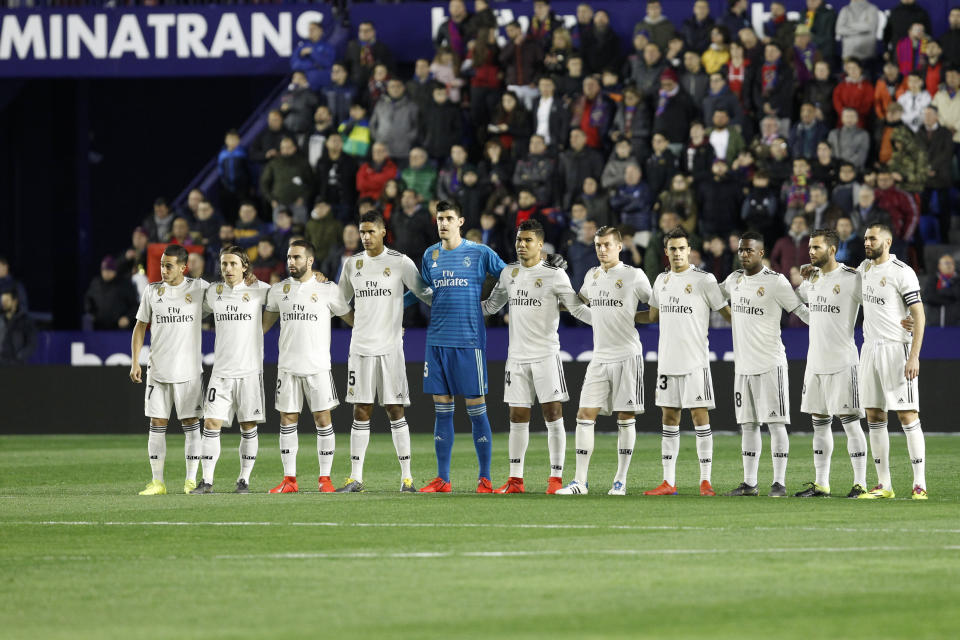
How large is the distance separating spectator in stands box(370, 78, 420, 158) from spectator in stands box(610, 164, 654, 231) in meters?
3.73

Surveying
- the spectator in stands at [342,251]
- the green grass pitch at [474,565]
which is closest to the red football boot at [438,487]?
the green grass pitch at [474,565]

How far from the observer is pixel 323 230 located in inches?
948

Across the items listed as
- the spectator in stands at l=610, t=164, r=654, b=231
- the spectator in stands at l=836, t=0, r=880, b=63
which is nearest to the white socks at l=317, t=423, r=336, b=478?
the spectator in stands at l=610, t=164, r=654, b=231

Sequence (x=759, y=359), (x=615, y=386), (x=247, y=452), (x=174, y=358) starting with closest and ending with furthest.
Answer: (x=759, y=359), (x=615, y=386), (x=247, y=452), (x=174, y=358)

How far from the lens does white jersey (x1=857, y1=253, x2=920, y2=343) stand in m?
13.4

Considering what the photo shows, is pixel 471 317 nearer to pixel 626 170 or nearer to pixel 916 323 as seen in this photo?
pixel 916 323

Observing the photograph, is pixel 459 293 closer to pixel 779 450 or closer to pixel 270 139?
pixel 779 450

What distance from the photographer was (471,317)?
1432cm

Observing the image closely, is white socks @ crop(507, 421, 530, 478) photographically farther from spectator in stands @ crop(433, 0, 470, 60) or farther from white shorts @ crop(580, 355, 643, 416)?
spectator in stands @ crop(433, 0, 470, 60)

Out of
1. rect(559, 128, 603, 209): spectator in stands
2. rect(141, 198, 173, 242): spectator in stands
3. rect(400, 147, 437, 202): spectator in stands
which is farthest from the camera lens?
rect(141, 198, 173, 242): spectator in stands

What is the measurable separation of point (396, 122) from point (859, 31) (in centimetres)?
715

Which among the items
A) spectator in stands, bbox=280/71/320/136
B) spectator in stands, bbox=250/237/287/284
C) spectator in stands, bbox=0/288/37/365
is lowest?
spectator in stands, bbox=0/288/37/365

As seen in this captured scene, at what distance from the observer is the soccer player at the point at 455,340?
14.2 meters

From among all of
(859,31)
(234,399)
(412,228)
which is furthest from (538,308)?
(859,31)
